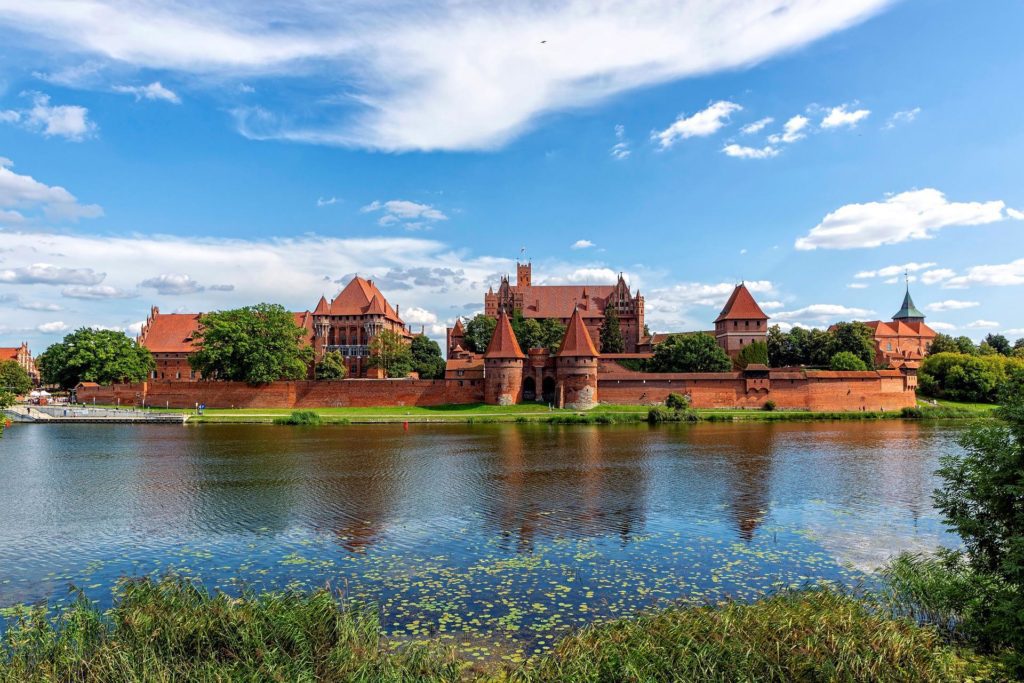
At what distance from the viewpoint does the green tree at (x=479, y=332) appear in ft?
205

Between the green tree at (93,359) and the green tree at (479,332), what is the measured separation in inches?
1085

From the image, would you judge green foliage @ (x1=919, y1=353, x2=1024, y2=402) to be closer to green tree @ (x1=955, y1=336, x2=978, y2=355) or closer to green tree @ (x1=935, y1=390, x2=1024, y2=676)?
green tree @ (x1=955, y1=336, x2=978, y2=355)

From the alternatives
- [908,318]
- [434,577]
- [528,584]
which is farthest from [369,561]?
[908,318]

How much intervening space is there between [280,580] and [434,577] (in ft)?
7.60

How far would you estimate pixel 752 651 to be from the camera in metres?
6.56

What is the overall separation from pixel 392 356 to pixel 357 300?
1315cm

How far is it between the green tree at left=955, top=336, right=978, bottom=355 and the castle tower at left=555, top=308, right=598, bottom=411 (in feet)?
135

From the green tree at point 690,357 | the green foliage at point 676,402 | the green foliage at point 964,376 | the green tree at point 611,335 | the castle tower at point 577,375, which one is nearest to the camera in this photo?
the green foliage at point 676,402

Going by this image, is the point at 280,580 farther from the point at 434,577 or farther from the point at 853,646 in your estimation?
the point at 853,646

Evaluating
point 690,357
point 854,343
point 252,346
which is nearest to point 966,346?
point 854,343

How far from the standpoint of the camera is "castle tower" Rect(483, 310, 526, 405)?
1908 inches

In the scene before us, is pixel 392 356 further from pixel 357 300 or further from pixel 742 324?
pixel 742 324

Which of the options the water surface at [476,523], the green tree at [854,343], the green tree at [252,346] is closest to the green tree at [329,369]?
the green tree at [252,346]

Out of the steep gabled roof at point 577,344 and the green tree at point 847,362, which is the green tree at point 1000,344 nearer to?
the green tree at point 847,362
